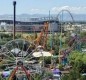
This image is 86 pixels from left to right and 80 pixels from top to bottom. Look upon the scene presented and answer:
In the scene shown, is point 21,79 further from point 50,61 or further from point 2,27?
point 2,27

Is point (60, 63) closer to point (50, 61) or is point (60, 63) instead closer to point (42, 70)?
point (50, 61)

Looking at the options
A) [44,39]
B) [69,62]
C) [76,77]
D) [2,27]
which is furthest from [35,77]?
[2,27]

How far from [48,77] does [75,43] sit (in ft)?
34.8

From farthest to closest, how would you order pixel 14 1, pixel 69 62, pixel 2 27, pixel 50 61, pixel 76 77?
pixel 2 27 → pixel 14 1 → pixel 50 61 → pixel 69 62 → pixel 76 77

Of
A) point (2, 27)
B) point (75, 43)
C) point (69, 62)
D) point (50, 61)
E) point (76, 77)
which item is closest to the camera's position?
point (76, 77)

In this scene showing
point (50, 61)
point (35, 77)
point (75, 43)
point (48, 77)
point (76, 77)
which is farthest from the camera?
point (75, 43)

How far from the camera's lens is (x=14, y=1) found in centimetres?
2584

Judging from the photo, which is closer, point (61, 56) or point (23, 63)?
point (23, 63)

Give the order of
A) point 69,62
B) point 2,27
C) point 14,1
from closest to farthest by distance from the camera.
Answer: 1. point 69,62
2. point 14,1
3. point 2,27

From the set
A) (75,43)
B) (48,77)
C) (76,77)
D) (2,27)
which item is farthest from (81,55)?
(2,27)

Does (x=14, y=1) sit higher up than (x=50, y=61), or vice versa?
(x=14, y=1)

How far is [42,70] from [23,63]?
155 centimetres

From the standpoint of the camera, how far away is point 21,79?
14.0 meters

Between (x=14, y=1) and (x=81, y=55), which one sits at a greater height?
(x=14, y=1)
